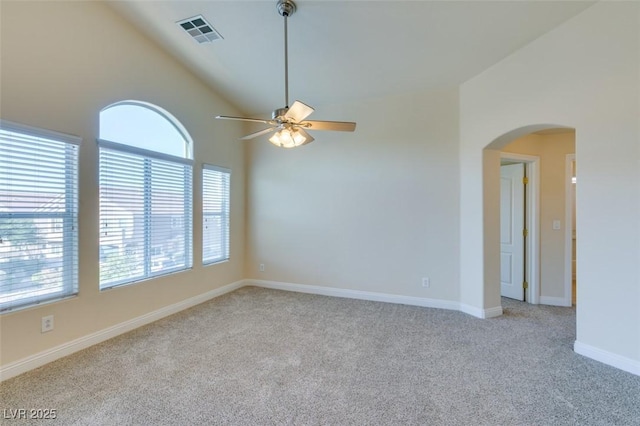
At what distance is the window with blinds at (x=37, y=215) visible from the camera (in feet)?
7.41

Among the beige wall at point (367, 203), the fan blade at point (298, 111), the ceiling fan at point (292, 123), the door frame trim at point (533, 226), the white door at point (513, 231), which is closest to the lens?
the fan blade at point (298, 111)

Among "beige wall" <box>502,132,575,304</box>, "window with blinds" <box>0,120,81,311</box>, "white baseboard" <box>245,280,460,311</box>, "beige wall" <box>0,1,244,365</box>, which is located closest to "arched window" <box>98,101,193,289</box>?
"beige wall" <box>0,1,244,365</box>

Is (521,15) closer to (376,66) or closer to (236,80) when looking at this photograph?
(376,66)

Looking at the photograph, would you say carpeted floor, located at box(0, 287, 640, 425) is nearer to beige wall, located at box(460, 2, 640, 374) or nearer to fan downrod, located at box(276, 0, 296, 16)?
beige wall, located at box(460, 2, 640, 374)

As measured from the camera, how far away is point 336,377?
2252mm

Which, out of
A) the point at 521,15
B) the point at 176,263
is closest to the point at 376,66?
the point at 521,15

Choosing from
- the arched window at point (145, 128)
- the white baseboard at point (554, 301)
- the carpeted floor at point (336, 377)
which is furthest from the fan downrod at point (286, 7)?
the white baseboard at point (554, 301)

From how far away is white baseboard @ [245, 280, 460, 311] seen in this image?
3854mm

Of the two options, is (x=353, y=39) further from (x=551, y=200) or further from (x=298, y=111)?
(x=551, y=200)

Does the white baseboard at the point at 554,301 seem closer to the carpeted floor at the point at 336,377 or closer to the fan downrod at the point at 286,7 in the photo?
the carpeted floor at the point at 336,377

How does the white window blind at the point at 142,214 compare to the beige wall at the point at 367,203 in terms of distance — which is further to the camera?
the beige wall at the point at 367,203

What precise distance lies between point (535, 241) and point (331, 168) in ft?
10.3

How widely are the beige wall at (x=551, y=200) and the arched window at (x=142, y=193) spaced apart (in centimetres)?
457

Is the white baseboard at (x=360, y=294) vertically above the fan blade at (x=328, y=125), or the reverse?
the fan blade at (x=328, y=125)
